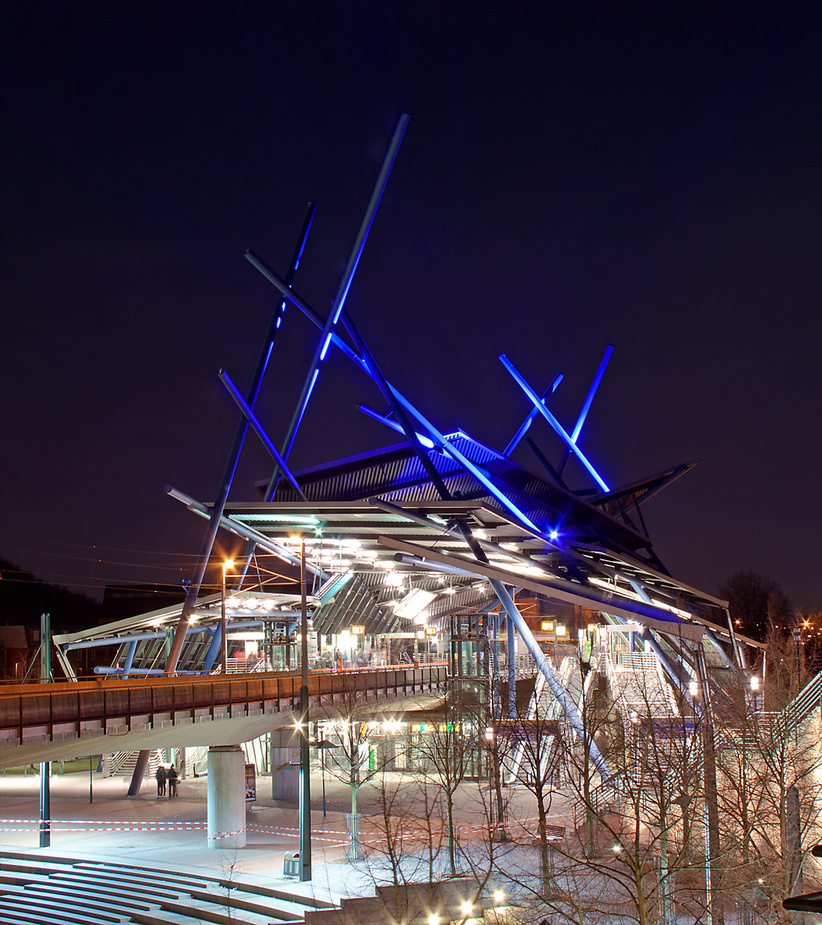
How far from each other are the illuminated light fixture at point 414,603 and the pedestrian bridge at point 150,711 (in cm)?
3651

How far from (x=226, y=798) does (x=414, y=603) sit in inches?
1977

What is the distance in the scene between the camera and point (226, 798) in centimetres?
3250

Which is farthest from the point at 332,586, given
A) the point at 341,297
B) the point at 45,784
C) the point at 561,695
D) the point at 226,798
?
the point at 45,784

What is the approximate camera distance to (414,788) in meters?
42.5

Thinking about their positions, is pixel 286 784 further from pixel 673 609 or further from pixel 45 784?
pixel 673 609

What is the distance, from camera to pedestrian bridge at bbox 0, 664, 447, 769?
883 inches

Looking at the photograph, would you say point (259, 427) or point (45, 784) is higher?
point (259, 427)

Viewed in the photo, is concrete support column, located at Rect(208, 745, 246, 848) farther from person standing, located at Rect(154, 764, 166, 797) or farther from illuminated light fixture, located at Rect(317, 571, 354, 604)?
illuminated light fixture, located at Rect(317, 571, 354, 604)

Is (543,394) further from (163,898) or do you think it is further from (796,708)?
(163,898)

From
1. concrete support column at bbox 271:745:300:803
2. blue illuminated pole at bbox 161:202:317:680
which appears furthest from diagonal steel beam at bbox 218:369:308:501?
concrete support column at bbox 271:745:300:803

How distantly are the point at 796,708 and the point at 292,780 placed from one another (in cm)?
2658

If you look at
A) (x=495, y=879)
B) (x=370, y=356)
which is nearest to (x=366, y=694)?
(x=370, y=356)

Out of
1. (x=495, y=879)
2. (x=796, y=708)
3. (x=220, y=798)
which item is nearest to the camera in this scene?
(x=495, y=879)

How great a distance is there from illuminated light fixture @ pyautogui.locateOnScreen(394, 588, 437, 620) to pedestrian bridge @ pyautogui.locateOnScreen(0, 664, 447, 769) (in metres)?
36.5
